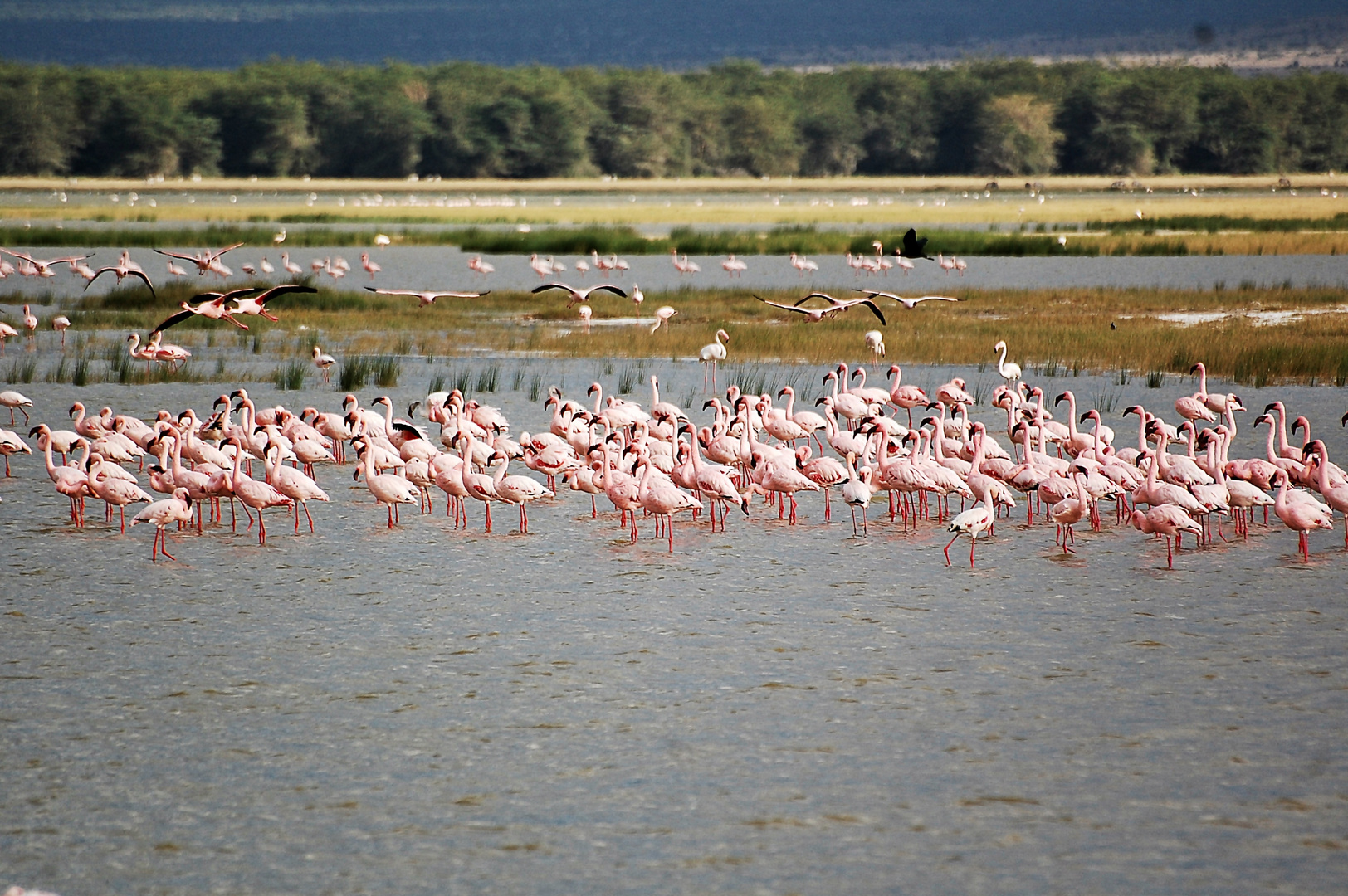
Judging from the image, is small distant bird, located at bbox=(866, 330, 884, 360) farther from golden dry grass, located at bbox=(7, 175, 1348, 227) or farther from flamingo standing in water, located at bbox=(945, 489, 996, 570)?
golden dry grass, located at bbox=(7, 175, 1348, 227)

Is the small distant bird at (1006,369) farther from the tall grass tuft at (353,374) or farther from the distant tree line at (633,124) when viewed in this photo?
the distant tree line at (633,124)

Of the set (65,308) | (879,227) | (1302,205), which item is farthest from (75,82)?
(65,308)

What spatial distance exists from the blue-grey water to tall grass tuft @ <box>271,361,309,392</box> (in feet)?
41.8

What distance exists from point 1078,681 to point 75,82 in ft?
417

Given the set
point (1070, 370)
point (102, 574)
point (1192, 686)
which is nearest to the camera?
point (1192, 686)

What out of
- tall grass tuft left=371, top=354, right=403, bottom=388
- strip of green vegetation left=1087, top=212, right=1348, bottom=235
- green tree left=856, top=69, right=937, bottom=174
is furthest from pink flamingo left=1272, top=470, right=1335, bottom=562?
green tree left=856, top=69, right=937, bottom=174

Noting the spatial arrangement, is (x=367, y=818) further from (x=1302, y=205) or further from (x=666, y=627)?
(x=1302, y=205)

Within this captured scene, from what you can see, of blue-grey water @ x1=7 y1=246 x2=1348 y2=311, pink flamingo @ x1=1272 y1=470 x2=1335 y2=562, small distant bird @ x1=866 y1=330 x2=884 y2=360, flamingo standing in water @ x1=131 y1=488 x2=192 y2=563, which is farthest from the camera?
blue-grey water @ x1=7 y1=246 x2=1348 y2=311

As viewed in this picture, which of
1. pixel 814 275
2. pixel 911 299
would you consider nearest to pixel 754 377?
pixel 911 299

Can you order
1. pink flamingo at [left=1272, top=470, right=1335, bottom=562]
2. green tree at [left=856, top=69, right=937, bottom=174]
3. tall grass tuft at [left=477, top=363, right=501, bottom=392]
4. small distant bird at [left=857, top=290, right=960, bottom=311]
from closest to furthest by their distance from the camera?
pink flamingo at [left=1272, top=470, right=1335, bottom=562], small distant bird at [left=857, top=290, right=960, bottom=311], tall grass tuft at [left=477, top=363, right=501, bottom=392], green tree at [left=856, top=69, right=937, bottom=174]

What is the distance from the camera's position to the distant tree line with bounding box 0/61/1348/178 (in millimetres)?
115875

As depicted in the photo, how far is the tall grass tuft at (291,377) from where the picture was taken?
2208cm

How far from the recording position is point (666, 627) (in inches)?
414

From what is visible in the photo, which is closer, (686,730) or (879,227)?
(686,730)
